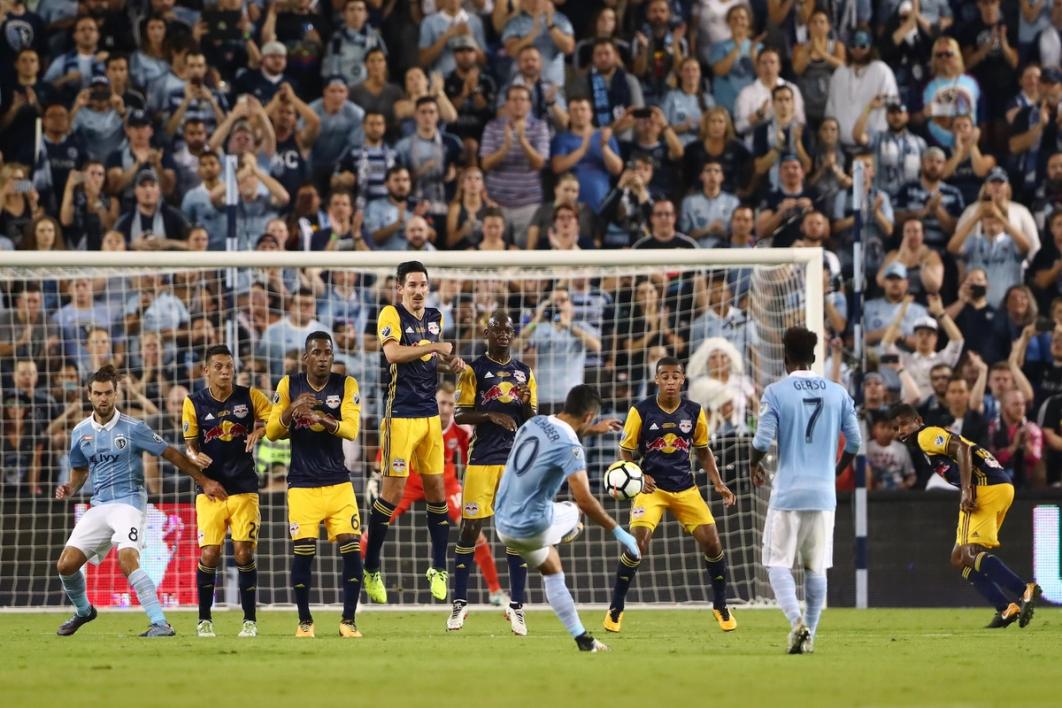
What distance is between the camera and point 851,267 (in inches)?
770

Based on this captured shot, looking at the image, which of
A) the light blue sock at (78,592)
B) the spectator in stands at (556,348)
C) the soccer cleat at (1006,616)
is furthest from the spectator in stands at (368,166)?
the soccer cleat at (1006,616)

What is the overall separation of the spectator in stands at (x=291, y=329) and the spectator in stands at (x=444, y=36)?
4.44 m

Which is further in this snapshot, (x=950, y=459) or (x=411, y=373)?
(x=950, y=459)

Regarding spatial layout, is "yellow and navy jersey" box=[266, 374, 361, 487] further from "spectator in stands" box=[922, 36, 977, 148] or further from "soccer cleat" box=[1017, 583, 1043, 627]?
"spectator in stands" box=[922, 36, 977, 148]

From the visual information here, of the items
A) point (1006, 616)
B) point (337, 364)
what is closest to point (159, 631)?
point (337, 364)

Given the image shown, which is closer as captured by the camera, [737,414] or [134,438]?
[134,438]

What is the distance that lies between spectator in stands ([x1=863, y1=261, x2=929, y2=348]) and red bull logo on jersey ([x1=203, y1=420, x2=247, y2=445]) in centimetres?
846

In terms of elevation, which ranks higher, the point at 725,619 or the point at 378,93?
the point at 378,93

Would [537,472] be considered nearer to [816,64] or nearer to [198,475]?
[198,475]

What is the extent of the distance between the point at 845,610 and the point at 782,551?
6.16 metres

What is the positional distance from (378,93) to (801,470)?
1078 cm

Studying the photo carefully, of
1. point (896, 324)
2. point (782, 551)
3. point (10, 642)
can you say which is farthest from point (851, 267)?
point (10, 642)

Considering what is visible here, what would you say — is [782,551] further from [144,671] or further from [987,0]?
[987,0]

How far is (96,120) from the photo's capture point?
65.3 feet
